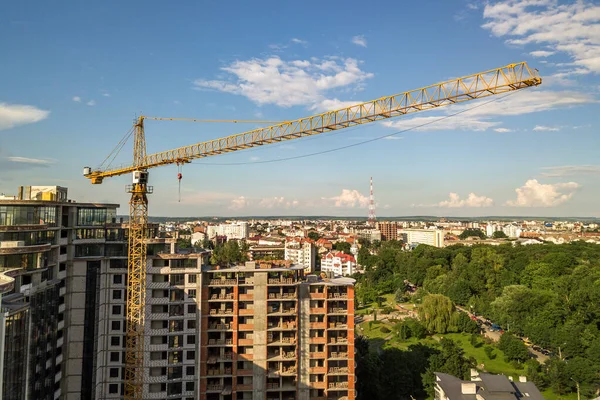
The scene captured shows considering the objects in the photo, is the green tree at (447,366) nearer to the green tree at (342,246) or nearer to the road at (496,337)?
the road at (496,337)

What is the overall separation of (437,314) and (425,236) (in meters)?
123

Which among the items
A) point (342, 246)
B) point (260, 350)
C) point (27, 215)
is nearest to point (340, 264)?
point (342, 246)

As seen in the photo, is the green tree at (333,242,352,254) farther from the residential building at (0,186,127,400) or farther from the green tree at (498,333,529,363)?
the residential building at (0,186,127,400)

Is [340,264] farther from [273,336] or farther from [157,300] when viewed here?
[157,300]

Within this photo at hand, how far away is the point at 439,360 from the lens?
110ft

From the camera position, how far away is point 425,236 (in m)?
170

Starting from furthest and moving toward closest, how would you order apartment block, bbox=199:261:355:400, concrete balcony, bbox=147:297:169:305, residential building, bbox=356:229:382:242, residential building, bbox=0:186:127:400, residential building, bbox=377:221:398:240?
residential building, bbox=377:221:398:240, residential building, bbox=356:229:382:242, concrete balcony, bbox=147:297:169:305, apartment block, bbox=199:261:355:400, residential building, bbox=0:186:127:400

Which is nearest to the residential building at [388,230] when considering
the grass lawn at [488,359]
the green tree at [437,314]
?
the green tree at [437,314]

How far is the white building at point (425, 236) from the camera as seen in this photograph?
152 meters

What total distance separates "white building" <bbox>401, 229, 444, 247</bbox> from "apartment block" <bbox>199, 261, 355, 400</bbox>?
424 feet

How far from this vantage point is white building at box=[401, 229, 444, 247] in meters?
152

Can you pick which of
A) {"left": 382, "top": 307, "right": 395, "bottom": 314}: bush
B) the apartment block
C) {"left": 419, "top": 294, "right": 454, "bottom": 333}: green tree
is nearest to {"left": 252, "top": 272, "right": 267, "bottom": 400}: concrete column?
the apartment block

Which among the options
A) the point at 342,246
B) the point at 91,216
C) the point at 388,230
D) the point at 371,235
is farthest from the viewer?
the point at 388,230

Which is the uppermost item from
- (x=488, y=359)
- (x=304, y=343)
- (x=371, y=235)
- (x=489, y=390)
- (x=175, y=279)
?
(x=175, y=279)
